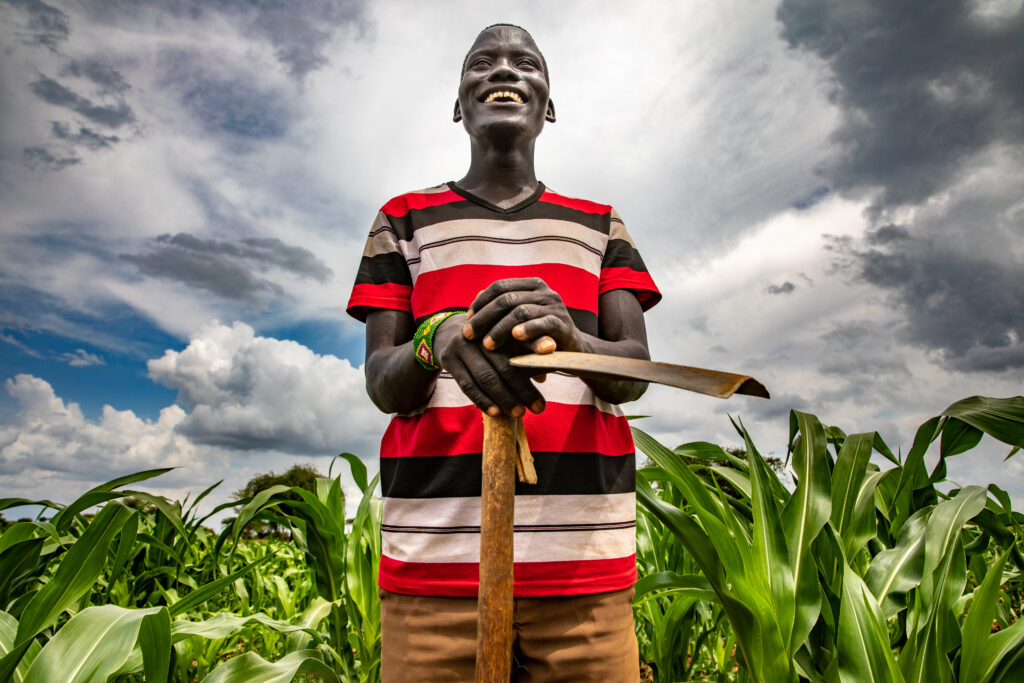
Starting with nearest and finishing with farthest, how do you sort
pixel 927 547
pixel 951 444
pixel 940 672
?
pixel 940 672, pixel 927 547, pixel 951 444

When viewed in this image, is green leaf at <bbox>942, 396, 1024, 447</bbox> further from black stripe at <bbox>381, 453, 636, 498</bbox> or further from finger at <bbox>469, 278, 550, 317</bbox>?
finger at <bbox>469, 278, 550, 317</bbox>

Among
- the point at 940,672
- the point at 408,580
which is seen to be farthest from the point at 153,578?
the point at 940,672

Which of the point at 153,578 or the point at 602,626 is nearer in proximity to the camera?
the point at 602,626

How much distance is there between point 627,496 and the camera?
1232 mm

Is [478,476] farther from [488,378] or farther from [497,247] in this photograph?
[497,247]

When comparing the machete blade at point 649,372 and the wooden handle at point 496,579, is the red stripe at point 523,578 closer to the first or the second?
the wooden handle at point 496,579

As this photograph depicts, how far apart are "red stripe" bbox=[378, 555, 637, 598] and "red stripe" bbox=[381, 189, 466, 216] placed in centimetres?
73

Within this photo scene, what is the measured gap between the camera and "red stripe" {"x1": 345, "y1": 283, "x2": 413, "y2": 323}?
1274 mm

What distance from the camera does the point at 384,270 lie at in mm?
1310

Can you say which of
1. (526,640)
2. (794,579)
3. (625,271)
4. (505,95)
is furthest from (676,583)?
(505,95)

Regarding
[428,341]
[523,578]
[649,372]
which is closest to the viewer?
[649,372]

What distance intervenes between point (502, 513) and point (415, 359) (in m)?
0.32

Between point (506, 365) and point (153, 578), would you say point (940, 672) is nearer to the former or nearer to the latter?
point (506, 365)

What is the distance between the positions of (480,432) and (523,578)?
26cm
